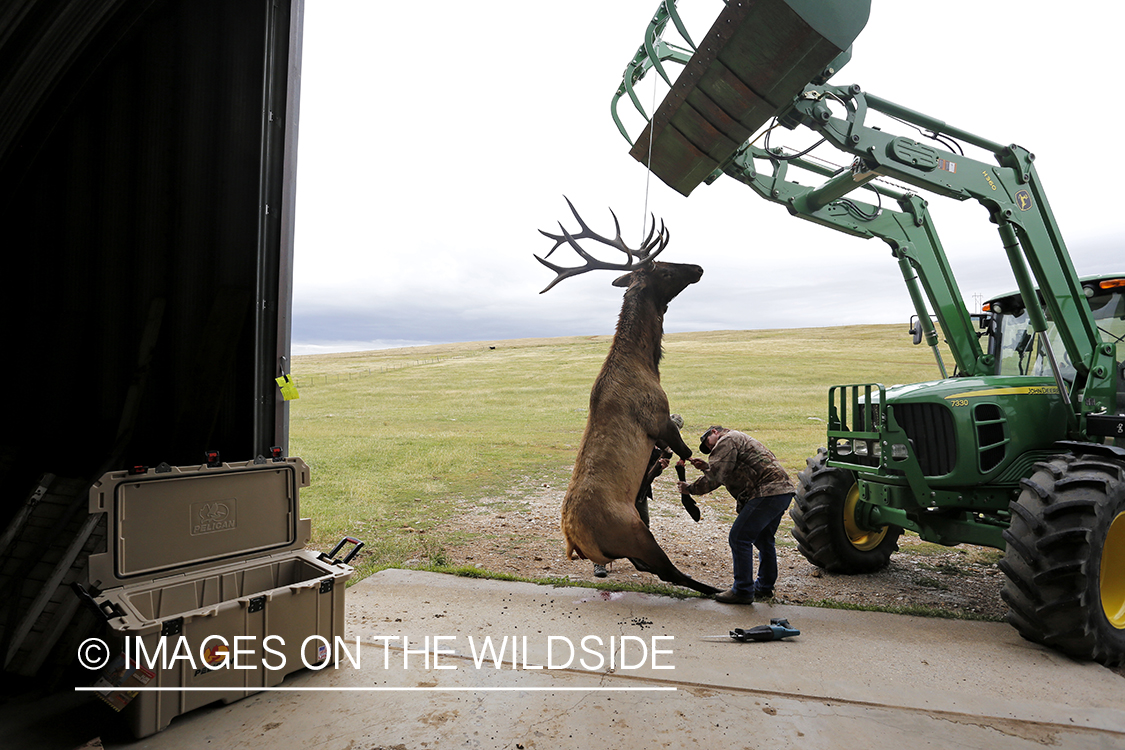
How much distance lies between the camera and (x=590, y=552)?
5383 mm

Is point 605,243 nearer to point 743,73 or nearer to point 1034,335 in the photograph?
point 743,73

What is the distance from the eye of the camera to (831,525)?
6223 mm

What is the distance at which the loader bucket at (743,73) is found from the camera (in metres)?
3.85

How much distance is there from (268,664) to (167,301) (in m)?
3.12

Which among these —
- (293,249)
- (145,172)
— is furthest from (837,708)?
(145,172)

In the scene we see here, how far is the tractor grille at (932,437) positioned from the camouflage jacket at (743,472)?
1144mm

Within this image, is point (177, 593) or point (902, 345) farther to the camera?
point (902, 345)

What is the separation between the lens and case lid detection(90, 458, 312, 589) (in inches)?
139

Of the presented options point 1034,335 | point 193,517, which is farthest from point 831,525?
point 193,517

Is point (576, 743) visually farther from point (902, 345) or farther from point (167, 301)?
point (902, 345)

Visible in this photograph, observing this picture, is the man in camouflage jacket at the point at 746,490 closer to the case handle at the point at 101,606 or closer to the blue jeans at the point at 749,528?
the blue jeans at the point at 749,528

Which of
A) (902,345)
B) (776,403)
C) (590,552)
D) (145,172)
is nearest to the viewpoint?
(145,172)

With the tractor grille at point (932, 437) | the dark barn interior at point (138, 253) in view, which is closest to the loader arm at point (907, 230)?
the tractor grille at point (932, 437)

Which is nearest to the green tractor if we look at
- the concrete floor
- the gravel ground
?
the gravel ground
